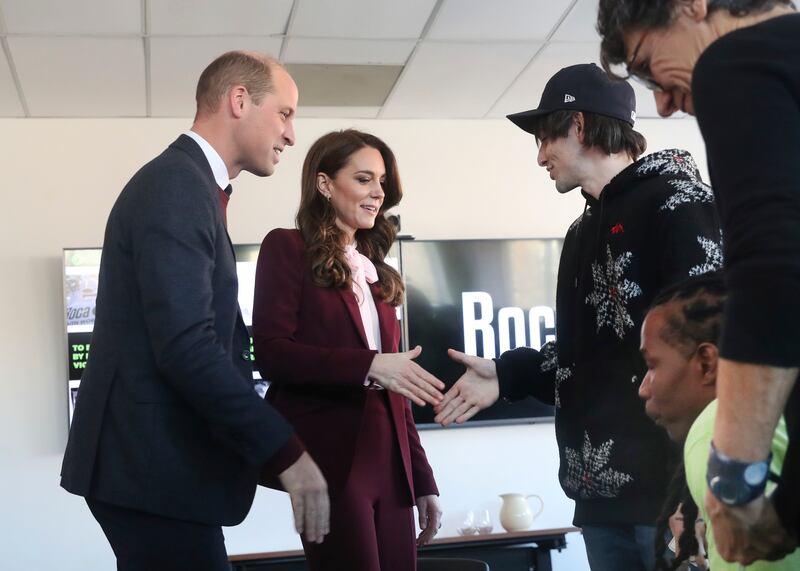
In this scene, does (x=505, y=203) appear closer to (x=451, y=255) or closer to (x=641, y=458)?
(x=451, y=255)

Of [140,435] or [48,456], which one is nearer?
[140,435]

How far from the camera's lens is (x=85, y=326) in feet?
15.4

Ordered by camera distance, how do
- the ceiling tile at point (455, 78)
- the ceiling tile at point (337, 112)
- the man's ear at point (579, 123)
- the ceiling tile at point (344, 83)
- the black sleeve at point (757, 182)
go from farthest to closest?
the ceiling tile at point (337, 112)
the ceiling tile at point (344, 83)
the ceiling tile at point (455, 78)
the man's ear at point (579, 123)
the black sleeve at point (757, 182)

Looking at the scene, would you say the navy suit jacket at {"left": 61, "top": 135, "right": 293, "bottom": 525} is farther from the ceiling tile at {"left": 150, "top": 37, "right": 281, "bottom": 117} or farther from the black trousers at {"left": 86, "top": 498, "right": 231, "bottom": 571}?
the ceiling tile at {"left": 150, "top": 37, "right": 281, "bottom": 117}

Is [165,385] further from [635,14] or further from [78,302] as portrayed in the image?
[78,302]

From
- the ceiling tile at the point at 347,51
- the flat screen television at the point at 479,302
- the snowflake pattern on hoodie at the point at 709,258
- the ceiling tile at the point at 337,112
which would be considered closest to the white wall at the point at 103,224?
the ceiling tile at the point at 337,112

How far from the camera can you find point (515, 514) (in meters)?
4.66

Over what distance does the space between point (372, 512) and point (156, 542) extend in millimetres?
547

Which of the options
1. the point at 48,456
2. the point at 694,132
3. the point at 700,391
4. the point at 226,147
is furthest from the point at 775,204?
the point at 694,132

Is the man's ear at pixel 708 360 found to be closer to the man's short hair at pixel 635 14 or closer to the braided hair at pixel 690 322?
the braided hair at pixel 690 322

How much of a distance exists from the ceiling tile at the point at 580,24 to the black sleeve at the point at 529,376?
2.08m

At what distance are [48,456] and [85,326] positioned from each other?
2.21 ft


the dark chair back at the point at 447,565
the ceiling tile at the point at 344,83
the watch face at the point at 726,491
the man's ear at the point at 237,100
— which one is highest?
the ceiling tile at the point at 344,83

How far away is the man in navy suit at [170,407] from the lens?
163 cm
